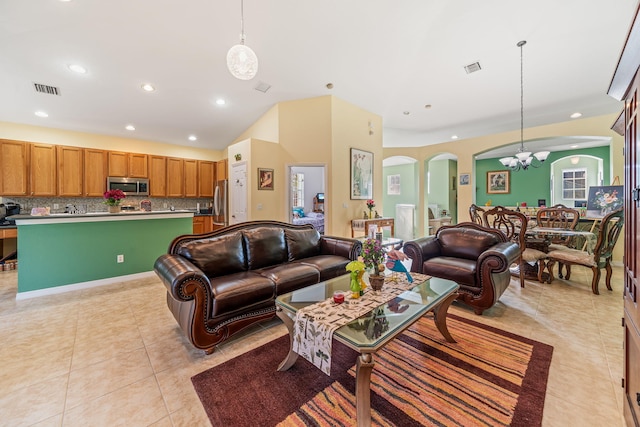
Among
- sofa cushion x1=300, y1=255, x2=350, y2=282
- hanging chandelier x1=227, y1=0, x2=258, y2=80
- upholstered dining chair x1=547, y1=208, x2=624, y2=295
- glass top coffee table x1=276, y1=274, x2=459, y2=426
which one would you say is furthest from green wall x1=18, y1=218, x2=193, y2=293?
upholstered dining chair x1=547, y1=208, x2=624, y2=295

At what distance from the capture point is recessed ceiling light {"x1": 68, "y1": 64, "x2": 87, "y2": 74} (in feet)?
11.9

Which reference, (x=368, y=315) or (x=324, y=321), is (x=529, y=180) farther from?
(x=324, y=321)

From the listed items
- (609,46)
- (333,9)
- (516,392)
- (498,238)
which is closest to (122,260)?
(333,9)

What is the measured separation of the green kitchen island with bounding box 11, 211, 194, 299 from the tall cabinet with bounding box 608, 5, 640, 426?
5077 mm

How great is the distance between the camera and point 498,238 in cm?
304

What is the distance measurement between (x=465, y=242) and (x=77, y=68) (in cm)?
600

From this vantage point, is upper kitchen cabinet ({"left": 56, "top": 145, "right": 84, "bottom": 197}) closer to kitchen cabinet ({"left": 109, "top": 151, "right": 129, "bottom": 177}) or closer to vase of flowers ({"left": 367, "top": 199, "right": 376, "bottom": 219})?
kitchen cabinet ({"left": 109, "top": 151, "right": 129, "bottom": 177})

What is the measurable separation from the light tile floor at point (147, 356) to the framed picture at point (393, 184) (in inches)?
243

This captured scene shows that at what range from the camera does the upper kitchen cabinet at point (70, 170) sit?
514cm

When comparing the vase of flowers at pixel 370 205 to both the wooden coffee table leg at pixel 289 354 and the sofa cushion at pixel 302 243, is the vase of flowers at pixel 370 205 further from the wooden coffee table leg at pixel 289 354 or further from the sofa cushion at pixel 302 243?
the wooden coffee table leg at pixel 289 354

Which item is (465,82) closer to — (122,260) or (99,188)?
(122,260)

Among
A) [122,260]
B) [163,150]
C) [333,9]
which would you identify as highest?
[333,9]

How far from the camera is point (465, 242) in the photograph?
10.4 ft

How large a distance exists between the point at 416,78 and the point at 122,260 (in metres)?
5.78
